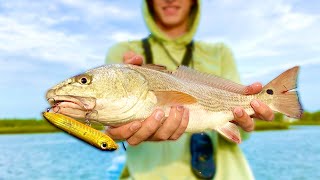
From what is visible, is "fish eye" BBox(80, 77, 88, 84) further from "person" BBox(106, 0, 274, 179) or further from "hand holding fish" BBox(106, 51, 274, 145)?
"person" BBox(106, 0, 274, 179)

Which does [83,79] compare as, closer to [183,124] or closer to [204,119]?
[183,124]

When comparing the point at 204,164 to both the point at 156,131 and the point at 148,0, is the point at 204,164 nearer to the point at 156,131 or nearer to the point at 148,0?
the point at 156,131

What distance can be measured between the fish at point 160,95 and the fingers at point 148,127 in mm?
48

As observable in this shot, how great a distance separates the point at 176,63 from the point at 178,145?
2.89ft

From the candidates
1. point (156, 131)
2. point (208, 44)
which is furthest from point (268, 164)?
point (156, 131)

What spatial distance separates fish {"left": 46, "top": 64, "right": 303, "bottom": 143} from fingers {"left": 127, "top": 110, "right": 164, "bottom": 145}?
0.05 metres

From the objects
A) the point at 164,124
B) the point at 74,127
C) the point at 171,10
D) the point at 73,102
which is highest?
the point at 171,10

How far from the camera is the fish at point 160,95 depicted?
307cm

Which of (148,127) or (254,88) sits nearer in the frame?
(148,127)

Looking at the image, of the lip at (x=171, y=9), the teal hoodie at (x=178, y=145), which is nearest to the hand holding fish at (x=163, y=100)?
the teal hoodie at (x=178, y=145)

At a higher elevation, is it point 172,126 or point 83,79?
point 83,79

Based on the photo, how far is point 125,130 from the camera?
11.2 feet

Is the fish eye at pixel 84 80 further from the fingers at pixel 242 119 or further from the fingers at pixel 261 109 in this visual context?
the fingers at pixel 261 109

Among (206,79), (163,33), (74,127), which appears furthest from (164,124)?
(163,33)
